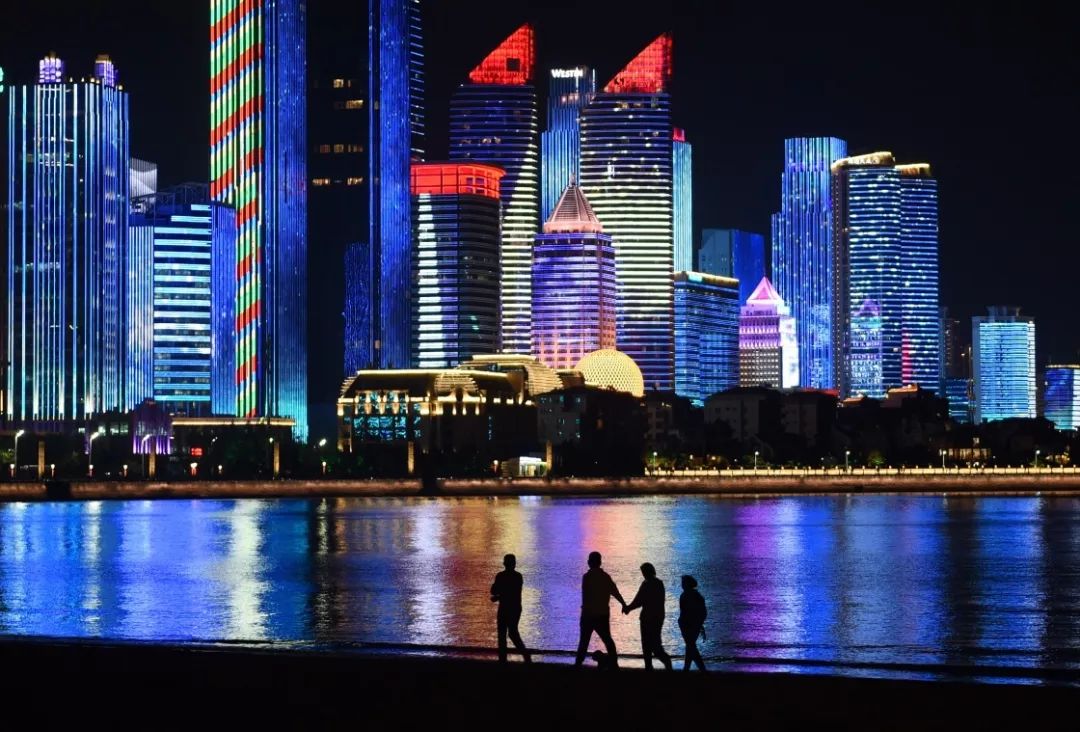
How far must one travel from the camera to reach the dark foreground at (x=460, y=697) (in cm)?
2669

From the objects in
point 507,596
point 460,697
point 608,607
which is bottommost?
point 460,697

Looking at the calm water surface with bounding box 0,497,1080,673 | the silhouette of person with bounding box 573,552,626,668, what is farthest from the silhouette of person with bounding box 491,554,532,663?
the calm water surface with bounding box 0,497,1080,673

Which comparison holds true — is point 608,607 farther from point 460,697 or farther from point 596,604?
point 460,697

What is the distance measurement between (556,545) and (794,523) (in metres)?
35.8

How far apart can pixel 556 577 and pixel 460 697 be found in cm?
4265

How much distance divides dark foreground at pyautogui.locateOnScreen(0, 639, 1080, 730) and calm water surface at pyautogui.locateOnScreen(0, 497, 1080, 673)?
9523mm

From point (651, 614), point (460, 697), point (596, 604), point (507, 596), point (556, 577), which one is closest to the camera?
point (460, 697)

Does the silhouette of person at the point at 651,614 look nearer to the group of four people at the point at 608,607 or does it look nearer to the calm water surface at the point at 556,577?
the group of four people at the point at 608,607

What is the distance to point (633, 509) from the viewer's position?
15975 centimetres

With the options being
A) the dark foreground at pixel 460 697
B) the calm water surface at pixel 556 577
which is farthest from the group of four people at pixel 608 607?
the calm water surface at pixel 556 577

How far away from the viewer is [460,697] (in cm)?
2892

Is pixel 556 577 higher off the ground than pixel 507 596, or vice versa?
pixel 507 596

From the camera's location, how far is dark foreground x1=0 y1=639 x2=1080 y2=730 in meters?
26.7

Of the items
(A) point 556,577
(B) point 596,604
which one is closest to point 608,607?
(B) point 596,604
